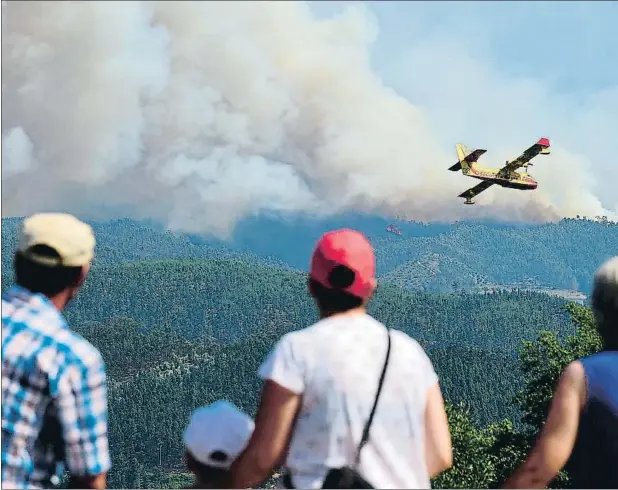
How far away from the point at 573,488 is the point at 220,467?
1958mm

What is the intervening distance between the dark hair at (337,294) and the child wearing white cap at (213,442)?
30.1 inches

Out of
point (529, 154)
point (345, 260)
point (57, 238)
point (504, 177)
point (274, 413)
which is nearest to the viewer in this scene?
point (274, 413)

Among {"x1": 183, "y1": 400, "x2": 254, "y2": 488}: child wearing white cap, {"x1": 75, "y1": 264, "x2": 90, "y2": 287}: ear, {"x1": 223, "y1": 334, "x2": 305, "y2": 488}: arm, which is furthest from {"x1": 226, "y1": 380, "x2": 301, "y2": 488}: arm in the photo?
{"x1": 75, "y1": 264, "x2": 90, "y2": 287}: ear

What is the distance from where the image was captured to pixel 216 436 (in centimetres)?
396

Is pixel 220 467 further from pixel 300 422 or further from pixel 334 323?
pixel 334 323

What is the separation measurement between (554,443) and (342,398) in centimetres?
115

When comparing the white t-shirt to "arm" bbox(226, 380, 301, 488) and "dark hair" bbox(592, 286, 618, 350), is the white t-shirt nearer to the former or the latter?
"arm" bbox(226, 380, 301, 488)

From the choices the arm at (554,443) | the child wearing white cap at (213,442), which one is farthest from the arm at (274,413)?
the arm at (554,443)

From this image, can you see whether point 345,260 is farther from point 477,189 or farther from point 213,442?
point 477,189

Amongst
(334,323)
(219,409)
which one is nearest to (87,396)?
(219,409)

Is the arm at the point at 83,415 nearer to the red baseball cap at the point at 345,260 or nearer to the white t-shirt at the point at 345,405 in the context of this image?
the white t-shirt at the point at 345,405

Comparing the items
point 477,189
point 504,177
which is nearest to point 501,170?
point 504,177

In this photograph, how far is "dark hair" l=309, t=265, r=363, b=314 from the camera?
4.09 meters

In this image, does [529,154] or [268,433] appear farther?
[529,154]
